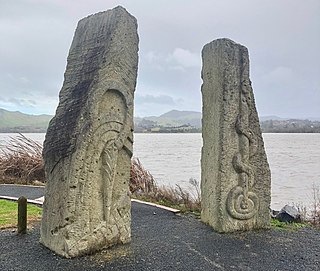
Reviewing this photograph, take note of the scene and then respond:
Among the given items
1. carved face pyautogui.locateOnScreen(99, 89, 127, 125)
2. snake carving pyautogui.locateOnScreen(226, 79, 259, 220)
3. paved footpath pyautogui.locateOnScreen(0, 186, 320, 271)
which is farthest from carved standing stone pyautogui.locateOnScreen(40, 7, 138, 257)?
snake carving pyautogui.locateOnScreen(226, 79, 259, 220)

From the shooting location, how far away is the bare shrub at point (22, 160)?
40.8ft

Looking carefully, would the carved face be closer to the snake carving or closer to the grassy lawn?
the snake carving

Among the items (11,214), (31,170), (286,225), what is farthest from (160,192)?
(31,170)

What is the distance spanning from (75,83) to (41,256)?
7.11 feet

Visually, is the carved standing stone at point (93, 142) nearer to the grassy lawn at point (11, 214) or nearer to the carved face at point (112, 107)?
the carved face at point (112, 107)

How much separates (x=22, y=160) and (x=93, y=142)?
8.54 meters

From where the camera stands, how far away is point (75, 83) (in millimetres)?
5137

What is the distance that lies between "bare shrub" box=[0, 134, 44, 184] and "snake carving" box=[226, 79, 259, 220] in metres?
7.93

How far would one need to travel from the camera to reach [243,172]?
6.20 meters

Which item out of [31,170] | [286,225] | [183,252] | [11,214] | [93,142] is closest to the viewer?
[93,142]

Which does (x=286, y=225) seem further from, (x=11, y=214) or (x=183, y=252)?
(x=11, y=214)

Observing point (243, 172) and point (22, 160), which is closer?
point (243, 172)

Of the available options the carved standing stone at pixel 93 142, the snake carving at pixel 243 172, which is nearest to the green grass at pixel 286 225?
the snake carving at pixel 243 172

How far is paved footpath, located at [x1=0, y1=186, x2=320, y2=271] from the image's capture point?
15.0 ft
